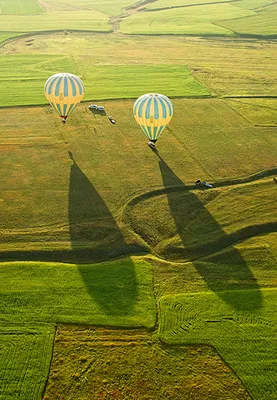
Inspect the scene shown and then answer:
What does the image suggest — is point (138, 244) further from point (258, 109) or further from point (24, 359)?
point (258, 109)

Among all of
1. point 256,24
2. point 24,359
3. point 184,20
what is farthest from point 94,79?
point 256,24

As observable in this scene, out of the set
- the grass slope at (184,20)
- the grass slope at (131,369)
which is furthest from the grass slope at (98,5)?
the grass slope at (131,369)

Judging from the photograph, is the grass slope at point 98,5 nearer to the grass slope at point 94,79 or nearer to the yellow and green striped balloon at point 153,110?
the grass slope at point 94,79

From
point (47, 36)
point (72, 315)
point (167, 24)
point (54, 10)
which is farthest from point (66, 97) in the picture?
point (54, 10)

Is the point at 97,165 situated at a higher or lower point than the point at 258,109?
higher

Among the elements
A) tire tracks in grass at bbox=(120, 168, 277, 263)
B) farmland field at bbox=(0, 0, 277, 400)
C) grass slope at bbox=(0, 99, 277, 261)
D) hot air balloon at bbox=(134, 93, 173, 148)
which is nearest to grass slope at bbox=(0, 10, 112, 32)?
farmland field at bbox=(0, 0, 277, 400)

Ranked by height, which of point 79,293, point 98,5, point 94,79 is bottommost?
point 79,293
